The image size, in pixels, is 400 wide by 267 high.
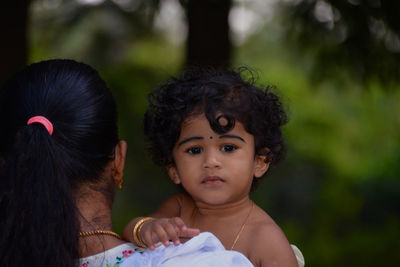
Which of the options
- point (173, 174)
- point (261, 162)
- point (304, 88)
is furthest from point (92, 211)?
point (304, 88)

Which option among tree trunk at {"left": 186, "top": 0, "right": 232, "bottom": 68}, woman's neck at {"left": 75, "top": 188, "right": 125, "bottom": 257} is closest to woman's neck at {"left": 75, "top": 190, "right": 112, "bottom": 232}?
woman's neck at {"left": 75, "top": 188, "right": 125, "bottom": 257}

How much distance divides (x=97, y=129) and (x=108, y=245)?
14.5 inches

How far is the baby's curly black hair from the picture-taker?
2.07 meters

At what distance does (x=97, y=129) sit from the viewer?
172cm

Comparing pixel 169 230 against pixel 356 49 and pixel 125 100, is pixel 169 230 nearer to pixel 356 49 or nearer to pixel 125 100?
pixel 356 49

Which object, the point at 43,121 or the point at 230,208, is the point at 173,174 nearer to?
the point at 230,208

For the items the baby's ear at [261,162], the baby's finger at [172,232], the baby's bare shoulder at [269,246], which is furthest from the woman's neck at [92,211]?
the baby's ear at [261,162]

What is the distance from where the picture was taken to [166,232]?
168 centimetres

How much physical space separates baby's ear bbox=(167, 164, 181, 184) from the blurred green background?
0.61 m

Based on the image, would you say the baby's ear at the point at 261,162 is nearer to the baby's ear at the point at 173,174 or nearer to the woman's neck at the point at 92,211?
the baby's ear at the point at 173,174

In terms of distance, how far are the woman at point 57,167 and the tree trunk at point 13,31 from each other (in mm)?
2358

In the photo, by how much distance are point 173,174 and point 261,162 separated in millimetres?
359

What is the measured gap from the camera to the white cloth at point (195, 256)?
5.12 feet

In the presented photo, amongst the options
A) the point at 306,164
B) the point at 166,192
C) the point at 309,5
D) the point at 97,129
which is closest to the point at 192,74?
the point at 97,129
